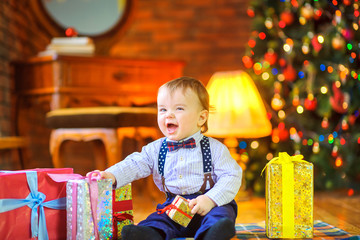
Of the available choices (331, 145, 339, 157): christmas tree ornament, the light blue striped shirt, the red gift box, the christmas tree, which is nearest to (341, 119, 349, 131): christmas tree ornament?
the christmas tree

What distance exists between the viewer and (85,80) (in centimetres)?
206

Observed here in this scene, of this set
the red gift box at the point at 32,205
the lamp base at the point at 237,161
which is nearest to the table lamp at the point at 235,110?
the lamp base at the point at 237,161

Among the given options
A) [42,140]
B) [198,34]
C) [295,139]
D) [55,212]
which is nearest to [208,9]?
[198,34]

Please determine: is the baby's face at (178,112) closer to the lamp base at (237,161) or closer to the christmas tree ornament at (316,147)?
the lamp base at (237,161)

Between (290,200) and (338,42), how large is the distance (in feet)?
3.95

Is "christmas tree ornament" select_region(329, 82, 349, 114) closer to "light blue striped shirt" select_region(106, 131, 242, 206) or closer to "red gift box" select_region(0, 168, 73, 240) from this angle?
"light blue striped shirt" select_region(106, 131, 242, 206)

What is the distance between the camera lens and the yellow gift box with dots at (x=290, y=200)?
1188 millimetres

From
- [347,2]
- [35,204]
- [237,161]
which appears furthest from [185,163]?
[347,2]

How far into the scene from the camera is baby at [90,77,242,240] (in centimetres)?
113

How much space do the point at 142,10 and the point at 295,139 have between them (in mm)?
1520

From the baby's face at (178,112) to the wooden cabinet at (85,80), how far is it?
0.98 meters

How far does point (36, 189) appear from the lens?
43.5 inches

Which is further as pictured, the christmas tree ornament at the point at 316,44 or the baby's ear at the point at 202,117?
the christmas tree ornament at the point at 316,44

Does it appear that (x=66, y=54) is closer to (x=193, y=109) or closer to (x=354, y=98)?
(x=193, y=109)
